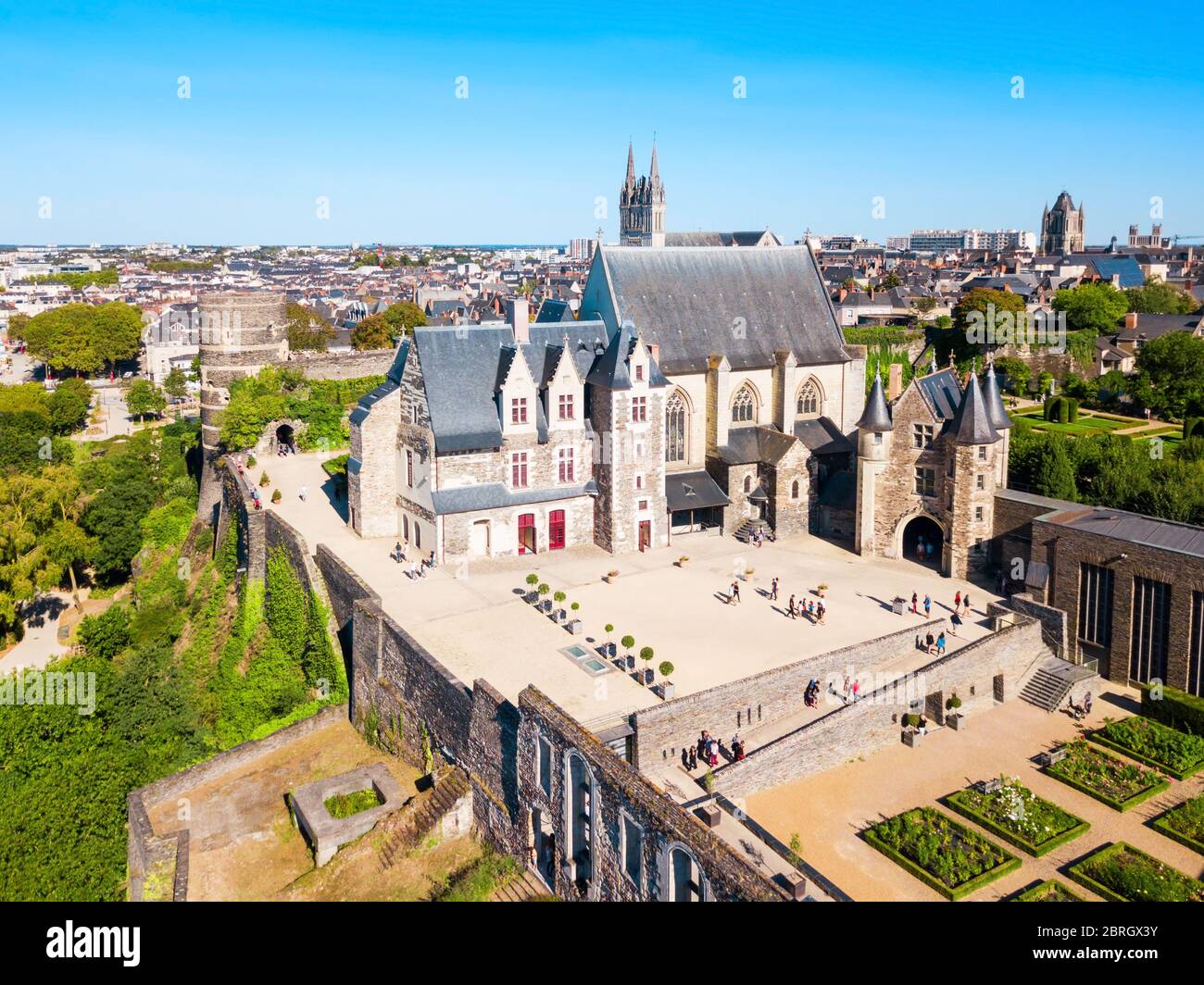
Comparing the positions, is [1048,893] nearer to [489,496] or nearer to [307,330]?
[489,496]

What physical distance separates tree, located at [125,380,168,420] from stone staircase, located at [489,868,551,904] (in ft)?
263

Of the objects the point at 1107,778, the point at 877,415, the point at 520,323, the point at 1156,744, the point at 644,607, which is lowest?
the point at 1107,778

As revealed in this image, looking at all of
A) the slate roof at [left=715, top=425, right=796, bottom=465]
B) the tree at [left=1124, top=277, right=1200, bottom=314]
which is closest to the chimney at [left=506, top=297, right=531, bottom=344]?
the slate roof at [left=715, top=425, right=796, bottom=465]

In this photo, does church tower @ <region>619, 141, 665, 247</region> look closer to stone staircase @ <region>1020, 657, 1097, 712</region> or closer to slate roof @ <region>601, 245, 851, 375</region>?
slate roof @ <region>601, 245, 851, 375</region>

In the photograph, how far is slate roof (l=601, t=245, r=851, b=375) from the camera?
45125 millimetres

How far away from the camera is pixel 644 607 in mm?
36031

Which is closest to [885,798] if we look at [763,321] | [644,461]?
[644,461]

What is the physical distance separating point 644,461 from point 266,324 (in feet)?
96.7

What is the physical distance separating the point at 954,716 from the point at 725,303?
23222 mm

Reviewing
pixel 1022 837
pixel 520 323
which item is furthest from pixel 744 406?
pixel 1022 837

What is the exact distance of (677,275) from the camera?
153 ft

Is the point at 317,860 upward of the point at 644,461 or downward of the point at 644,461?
downward
